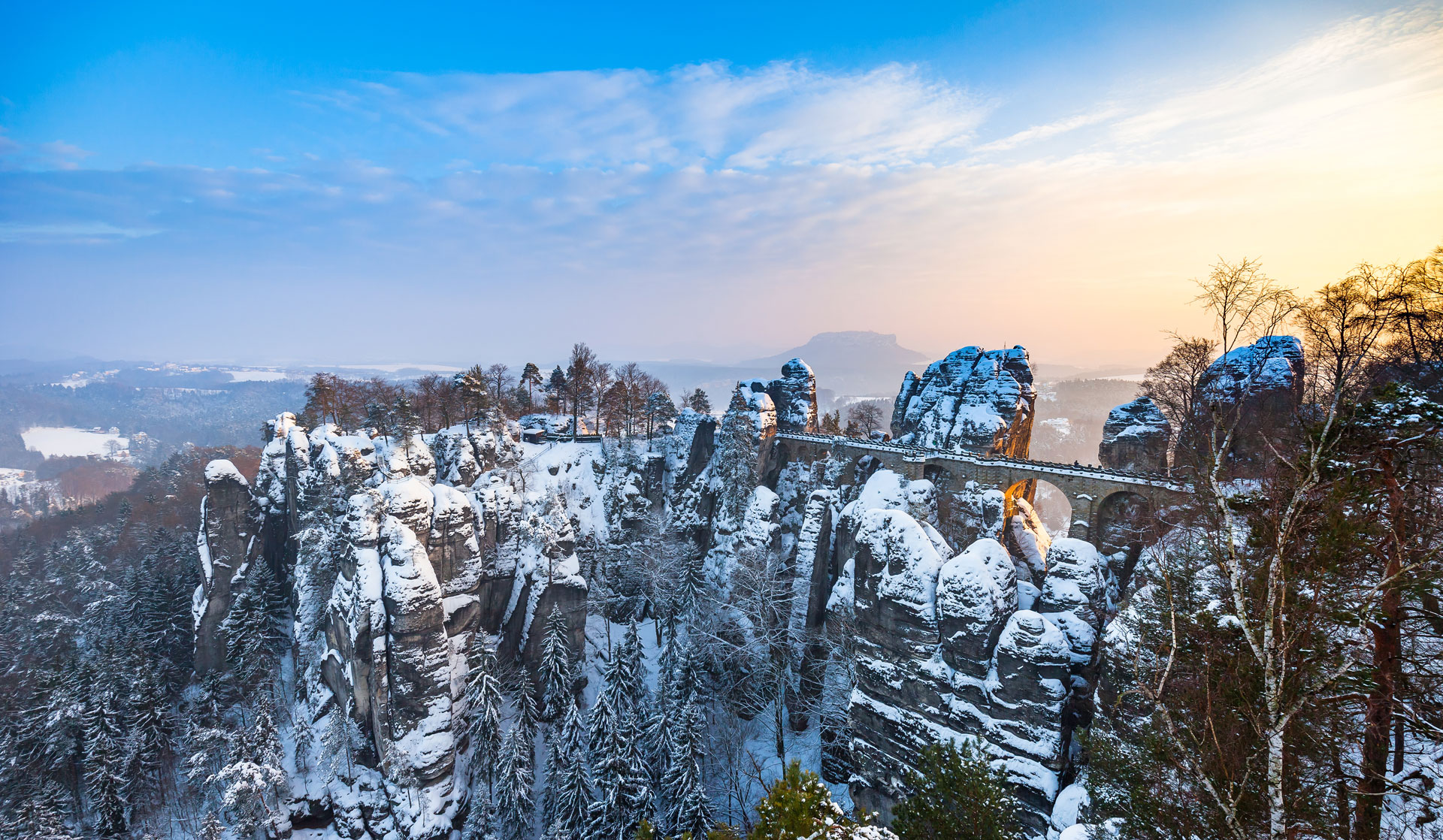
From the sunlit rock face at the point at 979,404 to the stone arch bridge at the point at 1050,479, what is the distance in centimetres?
119

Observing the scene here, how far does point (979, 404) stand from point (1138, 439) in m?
8.41

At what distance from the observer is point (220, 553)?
36.0 metres

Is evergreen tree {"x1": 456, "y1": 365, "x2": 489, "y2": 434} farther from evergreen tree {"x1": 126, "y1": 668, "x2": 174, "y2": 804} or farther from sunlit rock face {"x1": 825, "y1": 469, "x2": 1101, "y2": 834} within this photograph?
sunlit rock face {"x1": 825, "y1": 469, "x2": 1101, "y2": 834}

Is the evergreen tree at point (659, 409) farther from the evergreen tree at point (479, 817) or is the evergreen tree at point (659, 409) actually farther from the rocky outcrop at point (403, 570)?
the evergreen tree at point (479, 817)

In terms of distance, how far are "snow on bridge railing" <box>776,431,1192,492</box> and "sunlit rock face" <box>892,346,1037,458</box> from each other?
31.1 inches

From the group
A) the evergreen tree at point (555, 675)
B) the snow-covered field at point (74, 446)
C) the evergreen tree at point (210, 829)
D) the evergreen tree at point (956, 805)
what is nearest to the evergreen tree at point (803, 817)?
the evergreen tree at point (956, 805)

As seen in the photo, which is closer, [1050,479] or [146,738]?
[146,738]

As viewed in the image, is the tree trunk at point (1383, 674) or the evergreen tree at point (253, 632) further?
the evergreen tree at point (253, 632)

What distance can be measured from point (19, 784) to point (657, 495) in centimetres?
3821

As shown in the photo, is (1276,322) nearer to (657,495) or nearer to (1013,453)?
(1013,453)

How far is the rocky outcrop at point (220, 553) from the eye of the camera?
115 ft

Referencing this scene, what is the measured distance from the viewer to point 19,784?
88.3 ft

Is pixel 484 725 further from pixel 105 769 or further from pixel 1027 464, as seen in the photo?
pixel 1027 464

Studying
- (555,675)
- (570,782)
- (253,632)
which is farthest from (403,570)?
(253,632)
